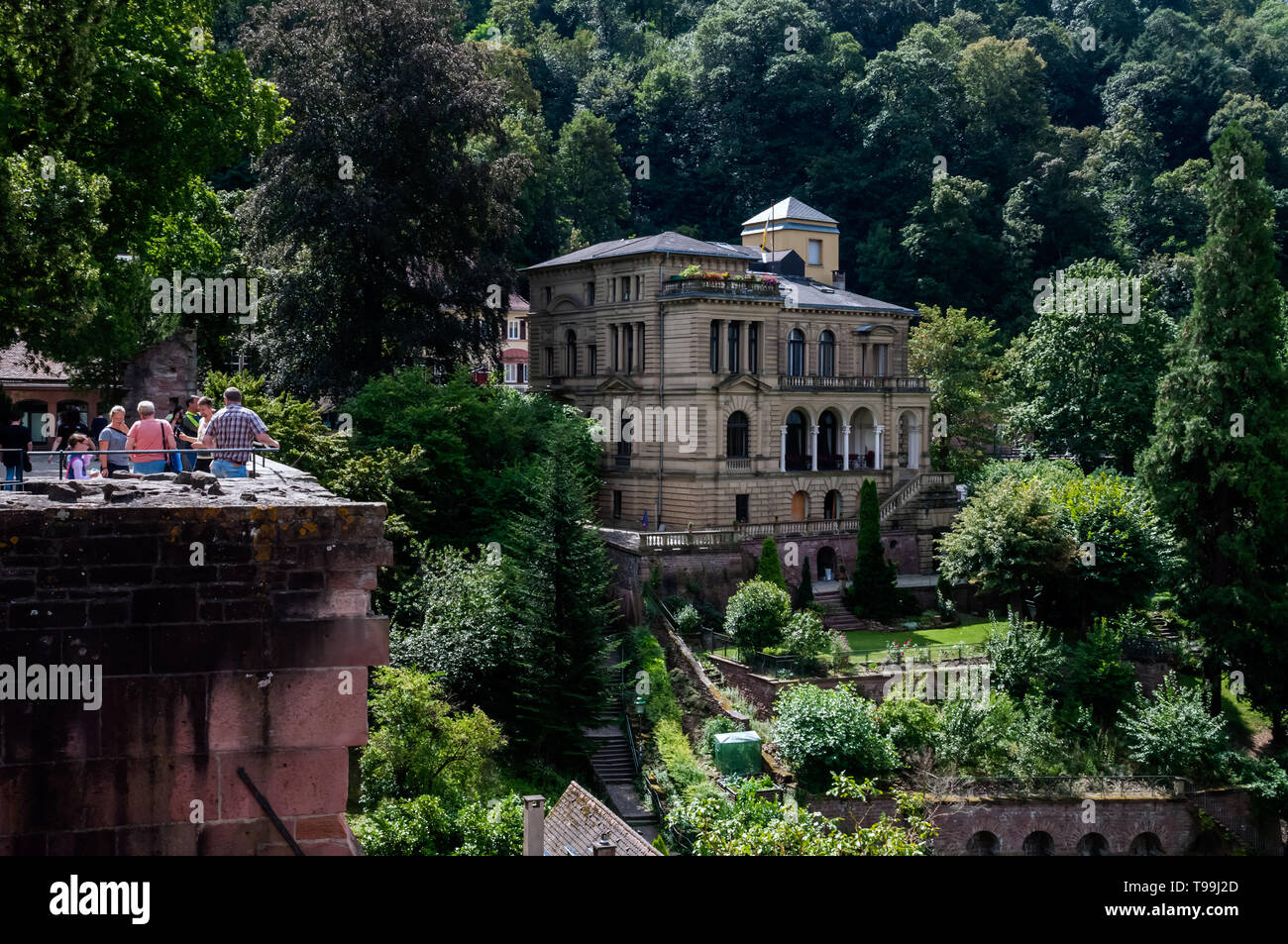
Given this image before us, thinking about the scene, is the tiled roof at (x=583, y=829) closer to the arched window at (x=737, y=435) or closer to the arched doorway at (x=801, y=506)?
the arched window at (x=737, y=435)

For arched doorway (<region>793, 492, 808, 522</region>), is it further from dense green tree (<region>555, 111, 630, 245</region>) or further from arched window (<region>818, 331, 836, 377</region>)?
dense green tree (<region>555, 111, 630, 245</region>)

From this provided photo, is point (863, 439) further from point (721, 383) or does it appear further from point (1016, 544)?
point (1016, 544)

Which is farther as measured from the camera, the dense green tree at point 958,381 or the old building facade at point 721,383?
the dense green tree at point 958,381

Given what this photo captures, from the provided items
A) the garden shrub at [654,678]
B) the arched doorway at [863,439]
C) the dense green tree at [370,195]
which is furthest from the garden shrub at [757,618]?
the arched doorway at [863,439]

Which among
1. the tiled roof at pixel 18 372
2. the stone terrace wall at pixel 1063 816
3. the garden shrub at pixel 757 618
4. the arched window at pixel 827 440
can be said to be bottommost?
the stone terrace wall at pixel 1063 816

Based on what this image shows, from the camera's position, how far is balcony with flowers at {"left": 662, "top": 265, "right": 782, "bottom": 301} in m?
62.4

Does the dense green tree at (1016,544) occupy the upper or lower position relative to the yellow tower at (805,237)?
lower

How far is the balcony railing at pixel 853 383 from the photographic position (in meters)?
65.6

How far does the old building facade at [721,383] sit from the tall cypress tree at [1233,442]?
17.7 meters

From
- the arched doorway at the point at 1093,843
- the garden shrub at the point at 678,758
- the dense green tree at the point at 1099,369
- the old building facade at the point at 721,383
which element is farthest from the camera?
the dense green tree at the point at 1099,369

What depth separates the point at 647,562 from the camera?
54.1m

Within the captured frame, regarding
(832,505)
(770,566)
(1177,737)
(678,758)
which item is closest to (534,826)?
(678,758)

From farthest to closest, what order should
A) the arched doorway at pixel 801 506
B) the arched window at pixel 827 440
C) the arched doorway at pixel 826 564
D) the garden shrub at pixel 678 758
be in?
the arched window at pixel 827 440
the arched doorway at pixel 801 506
the arched doorway at pixel 826 564
the garden shrub at pixel 678 758

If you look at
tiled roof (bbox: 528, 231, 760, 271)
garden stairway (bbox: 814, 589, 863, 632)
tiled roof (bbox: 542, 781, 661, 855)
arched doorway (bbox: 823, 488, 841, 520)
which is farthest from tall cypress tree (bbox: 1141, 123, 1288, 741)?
tiled roof (bbox: 542, 781, 661, 855)
